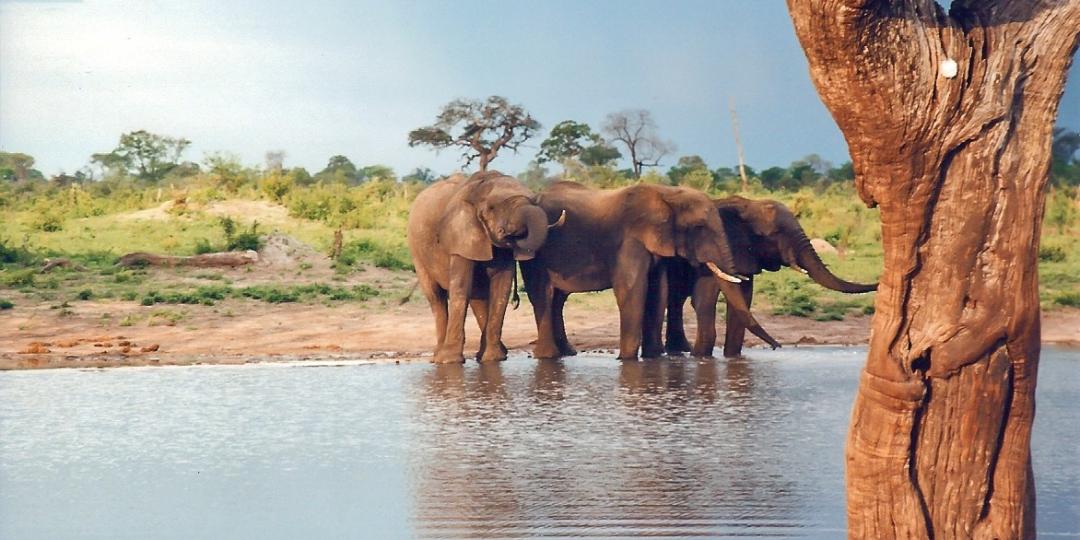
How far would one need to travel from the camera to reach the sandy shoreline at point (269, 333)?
12352mm

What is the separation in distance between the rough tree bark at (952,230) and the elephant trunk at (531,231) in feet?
25.3

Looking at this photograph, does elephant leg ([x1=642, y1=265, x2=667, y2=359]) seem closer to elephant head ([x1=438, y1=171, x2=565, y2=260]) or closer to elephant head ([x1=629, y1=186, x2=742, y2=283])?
elephant head ([x1=629, y1=186, x2=742, y2=283])

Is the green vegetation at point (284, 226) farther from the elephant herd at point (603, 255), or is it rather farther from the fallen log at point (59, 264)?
the elephant herd at point (603, 255)

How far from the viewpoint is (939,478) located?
396 cm

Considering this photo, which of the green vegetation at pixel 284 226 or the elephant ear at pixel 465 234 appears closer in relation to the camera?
the elephant ear at pixel 465 234

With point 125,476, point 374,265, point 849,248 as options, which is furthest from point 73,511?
point 849,248

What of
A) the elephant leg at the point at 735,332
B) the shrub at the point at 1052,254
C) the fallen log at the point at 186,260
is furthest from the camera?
the shrub at the point at 1052,254

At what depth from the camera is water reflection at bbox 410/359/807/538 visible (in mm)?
5812

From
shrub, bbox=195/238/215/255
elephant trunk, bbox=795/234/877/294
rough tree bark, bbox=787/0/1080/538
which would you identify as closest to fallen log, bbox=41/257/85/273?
shrub, bbox=195/238/215/255

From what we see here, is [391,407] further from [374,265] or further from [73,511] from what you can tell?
[374,265]

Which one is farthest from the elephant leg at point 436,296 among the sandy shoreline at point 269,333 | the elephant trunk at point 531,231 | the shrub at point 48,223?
the shrub at point 48,223

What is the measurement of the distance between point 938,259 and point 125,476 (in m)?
→ 4.36

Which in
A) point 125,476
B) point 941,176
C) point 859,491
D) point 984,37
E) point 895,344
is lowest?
point 125,476

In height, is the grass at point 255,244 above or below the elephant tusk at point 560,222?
below
